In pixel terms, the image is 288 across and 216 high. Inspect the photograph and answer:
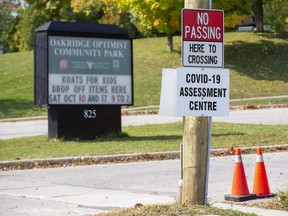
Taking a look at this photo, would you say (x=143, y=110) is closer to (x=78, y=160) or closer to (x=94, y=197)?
(x=78, y=160)

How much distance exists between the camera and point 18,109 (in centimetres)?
3550

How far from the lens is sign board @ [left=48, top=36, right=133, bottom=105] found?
66.1ft

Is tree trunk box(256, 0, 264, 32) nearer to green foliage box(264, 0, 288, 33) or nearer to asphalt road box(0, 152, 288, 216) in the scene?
green foliage box(264, 0, 288, 33)

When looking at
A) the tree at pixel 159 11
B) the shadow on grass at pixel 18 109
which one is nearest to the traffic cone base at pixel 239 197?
the shadow on grass at pixel 18 109

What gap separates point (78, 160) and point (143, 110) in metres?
15.9

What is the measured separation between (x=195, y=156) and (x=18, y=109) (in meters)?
27.1

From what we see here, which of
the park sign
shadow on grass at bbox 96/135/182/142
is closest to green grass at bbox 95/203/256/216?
shadow on grass at bbox 96/135/182/142

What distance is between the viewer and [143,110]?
106ft

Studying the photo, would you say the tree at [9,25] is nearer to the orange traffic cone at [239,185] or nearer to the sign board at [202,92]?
the orange traffic cone at [239,185]

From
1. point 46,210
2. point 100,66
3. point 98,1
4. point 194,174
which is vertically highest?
point 98,1

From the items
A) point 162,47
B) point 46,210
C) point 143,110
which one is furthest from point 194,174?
point 162,47

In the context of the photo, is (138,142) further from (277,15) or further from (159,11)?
(277,15)

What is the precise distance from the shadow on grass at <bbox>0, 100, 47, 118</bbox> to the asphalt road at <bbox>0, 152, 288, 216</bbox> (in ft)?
60.9

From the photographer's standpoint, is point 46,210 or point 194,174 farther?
point 46,210
